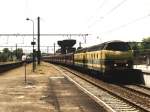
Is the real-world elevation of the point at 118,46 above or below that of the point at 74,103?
above

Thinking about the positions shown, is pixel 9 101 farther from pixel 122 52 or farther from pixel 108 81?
pixel 108 81

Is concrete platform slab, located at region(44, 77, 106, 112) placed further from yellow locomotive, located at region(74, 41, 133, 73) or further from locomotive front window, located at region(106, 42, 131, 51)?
locomotive front window, located at region(106, 42, 131, 51)

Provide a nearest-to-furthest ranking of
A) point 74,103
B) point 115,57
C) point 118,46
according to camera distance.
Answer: point 74,103
point 115,57
point 118,46

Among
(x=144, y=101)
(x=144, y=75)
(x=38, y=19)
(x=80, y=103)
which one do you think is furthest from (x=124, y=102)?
(x=38, y=19)

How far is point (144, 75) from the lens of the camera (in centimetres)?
3180

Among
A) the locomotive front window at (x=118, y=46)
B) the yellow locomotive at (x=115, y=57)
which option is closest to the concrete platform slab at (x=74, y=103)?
the yellow locomotive at (x=115, y=57)

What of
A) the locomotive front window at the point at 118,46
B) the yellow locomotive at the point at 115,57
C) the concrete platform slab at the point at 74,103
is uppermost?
the locomotive front window at the point at 118,46

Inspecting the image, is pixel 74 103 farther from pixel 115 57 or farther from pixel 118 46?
pixel 118 46

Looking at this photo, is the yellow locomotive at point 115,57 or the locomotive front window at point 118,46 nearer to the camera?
the yellow locomotive at point 115,57

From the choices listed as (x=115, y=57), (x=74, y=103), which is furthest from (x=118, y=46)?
(x=74, y=103)

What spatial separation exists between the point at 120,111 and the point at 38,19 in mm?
54035

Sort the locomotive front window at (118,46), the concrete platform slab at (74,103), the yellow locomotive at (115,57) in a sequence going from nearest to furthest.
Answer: the concrete platform slab at (74,103)
the yellow locomotive at (115,57)
the locomotive front window at (118,46)

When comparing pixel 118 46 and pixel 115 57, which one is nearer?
pixel 115 57

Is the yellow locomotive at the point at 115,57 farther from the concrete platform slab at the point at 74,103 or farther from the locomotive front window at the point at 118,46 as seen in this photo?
the concrete platform slab at the point at 74,103
